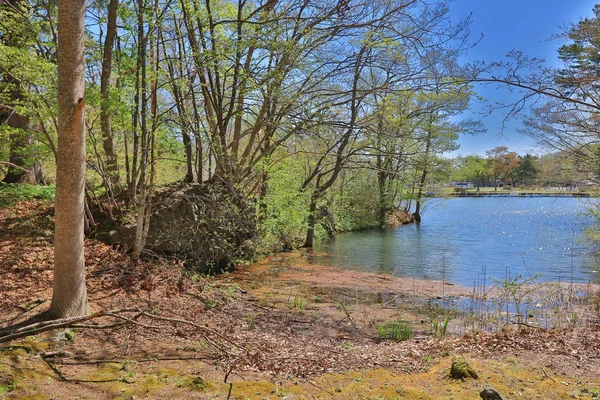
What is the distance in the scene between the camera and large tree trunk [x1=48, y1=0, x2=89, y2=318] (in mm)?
3773

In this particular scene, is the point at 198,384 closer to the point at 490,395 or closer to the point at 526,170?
the point at 490,395

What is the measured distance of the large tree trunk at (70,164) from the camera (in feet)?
12.4

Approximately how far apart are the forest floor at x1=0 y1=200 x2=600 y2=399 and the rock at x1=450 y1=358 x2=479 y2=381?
65 mm

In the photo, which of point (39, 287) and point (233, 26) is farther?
point (233, 26)

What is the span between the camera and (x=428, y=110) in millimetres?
13969

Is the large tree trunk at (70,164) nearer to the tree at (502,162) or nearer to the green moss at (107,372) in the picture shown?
the green moss at (107,372)

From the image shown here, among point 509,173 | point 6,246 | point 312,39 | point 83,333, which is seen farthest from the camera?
point 509,173

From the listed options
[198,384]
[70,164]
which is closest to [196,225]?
[70,164]

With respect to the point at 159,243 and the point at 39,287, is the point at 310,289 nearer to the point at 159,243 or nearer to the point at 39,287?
the point at 159,243

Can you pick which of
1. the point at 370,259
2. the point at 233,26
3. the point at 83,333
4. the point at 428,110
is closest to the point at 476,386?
the point at 83,333

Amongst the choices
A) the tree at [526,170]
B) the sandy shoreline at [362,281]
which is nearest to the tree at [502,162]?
the tree at [526,170]

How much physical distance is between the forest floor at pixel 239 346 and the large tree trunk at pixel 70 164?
438 millimetres

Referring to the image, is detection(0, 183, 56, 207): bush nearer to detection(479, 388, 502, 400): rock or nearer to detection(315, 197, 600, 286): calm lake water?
detection(315, 197, 600, 286): calm lake water

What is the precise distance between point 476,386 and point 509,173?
91407mm
